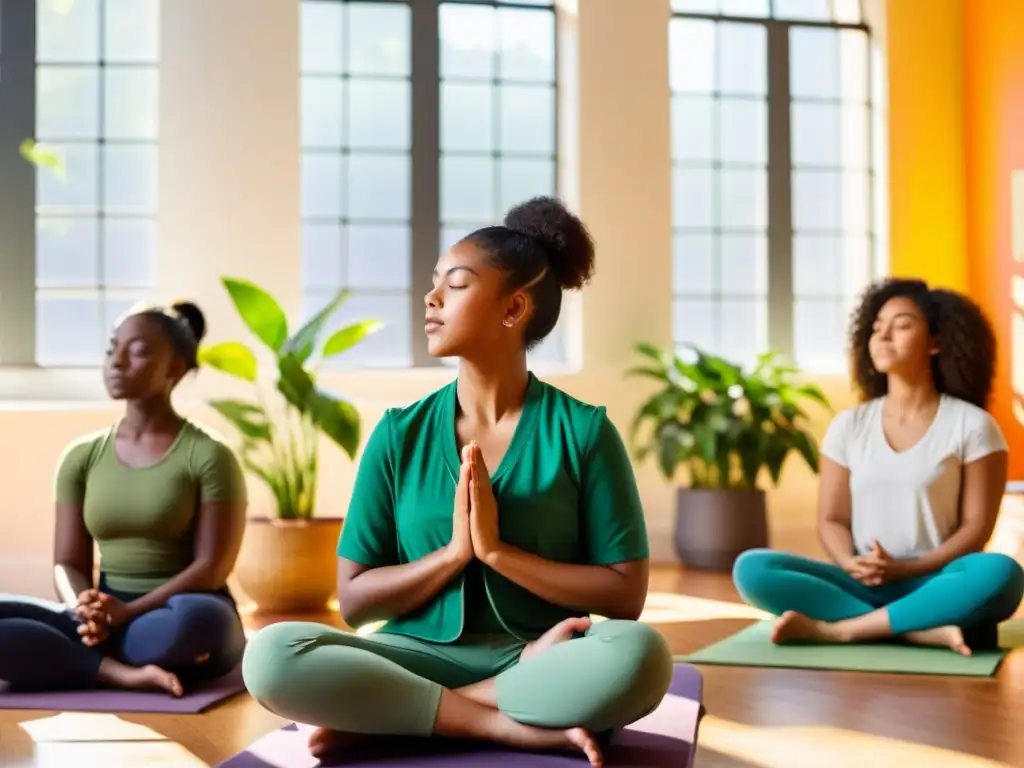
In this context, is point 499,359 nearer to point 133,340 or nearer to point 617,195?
point 133,340

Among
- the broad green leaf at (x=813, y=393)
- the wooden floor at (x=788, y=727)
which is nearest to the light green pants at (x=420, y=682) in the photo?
the wooden floor at (x=788, y=727)

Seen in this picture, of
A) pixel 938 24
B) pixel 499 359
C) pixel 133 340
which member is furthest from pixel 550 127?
pixel 499 359

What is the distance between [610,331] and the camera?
673cm

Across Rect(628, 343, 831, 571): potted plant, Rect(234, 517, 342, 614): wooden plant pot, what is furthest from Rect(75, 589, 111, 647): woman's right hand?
Rect(628, 343, 831, 571): potted plant

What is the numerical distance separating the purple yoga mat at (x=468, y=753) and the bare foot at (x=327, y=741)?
0.02 metres

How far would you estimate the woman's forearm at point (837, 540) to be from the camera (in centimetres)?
378

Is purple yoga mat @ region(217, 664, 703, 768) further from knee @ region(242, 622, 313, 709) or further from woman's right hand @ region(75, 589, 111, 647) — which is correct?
woman's right hand @ region(75, 589, 111, 647)

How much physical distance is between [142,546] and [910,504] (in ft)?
6.64

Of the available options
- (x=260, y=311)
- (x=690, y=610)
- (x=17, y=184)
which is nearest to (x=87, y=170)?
(x=17, y=184)

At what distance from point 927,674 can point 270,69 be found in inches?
169

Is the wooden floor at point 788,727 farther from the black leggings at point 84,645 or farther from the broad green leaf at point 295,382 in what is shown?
the broad green leaf at point 295,382

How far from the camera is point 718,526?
613 centimetres

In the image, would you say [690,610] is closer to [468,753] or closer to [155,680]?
[155,680]

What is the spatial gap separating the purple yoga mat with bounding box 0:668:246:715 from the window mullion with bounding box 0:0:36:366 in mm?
3713
